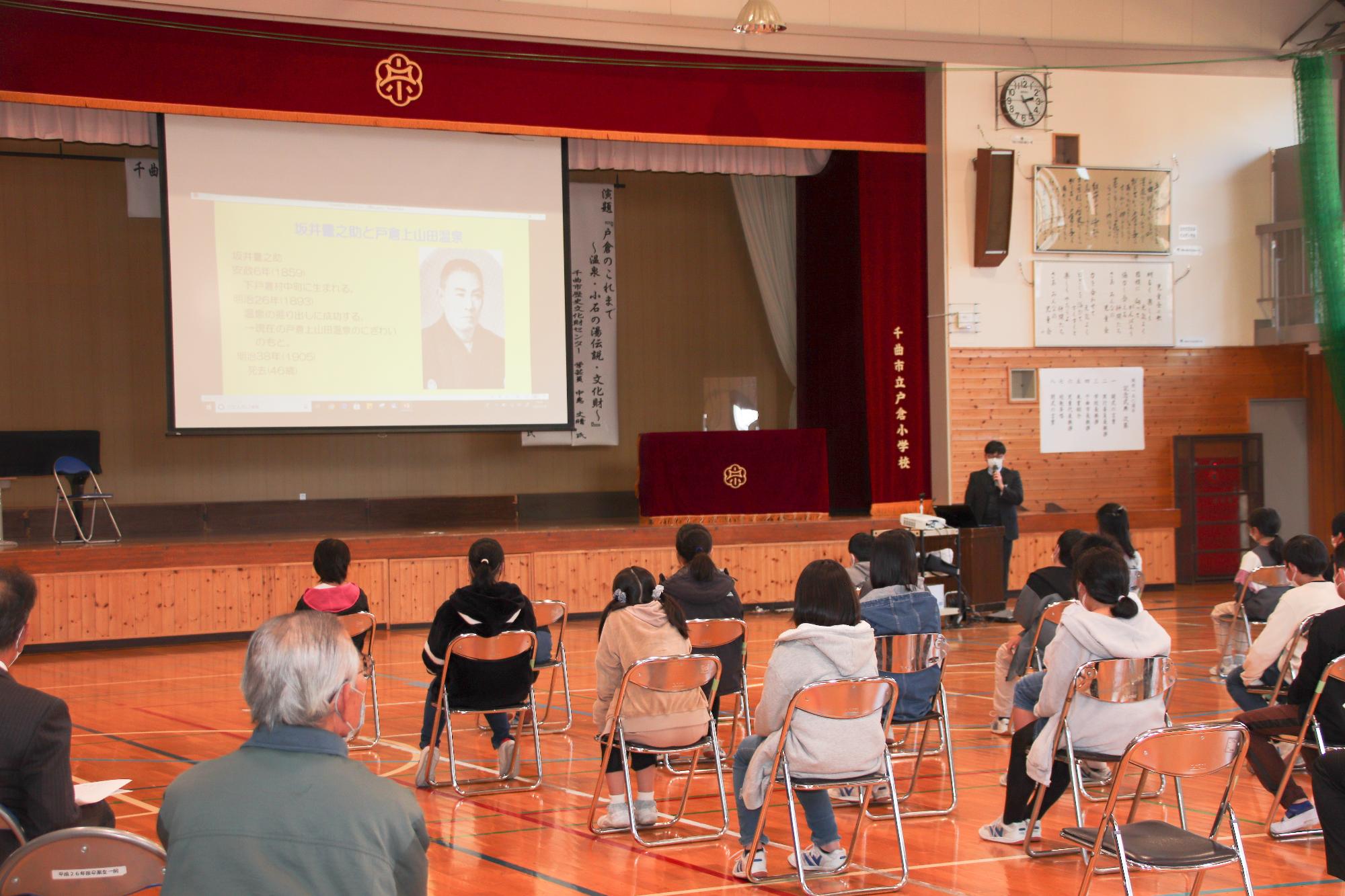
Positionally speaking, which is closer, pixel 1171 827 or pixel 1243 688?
pixel 1171 827

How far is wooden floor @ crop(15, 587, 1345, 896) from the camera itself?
411 centimetres

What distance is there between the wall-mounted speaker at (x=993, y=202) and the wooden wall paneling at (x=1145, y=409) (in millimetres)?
988

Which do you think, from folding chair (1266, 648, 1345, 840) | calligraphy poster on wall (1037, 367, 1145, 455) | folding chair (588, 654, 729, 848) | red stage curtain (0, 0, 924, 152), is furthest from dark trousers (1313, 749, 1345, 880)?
calligraphy poster on wall (1037, 367, 1145, 455)

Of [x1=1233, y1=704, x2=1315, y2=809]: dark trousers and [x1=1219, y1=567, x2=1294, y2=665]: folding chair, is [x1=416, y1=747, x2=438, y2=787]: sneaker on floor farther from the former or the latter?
[x1=1219, y1=567, x2=1294, y2=665]: folding chair

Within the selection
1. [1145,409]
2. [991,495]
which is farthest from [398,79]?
[1145,409]

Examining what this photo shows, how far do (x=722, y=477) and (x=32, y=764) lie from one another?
30.7ft

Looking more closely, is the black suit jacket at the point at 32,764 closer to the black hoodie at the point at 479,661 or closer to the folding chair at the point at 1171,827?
the folding chair at the point at 1171,827

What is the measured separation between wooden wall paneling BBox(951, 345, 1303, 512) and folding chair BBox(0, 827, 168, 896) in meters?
10.4

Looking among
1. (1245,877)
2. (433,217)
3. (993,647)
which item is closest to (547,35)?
(433,217)

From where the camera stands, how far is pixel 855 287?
13.3 meters

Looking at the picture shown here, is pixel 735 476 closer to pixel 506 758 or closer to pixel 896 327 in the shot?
pixel 896 327

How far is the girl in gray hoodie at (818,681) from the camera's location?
3.89m

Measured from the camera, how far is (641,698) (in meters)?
4.52

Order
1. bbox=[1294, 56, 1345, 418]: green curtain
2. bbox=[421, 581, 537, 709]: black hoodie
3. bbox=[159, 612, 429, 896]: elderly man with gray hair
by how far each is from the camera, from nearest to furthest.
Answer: bbox=[159, 612, 429, 896]: elderly man with gray hair
bbox=[421, 581, 537, 709]: black hoodie
bbox=[1294, 56, 1345, 418]: green curtain
